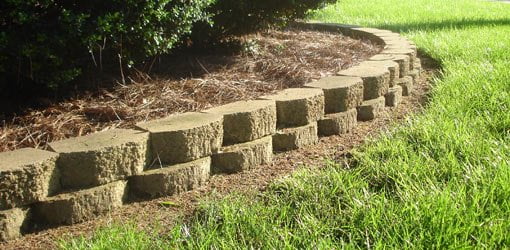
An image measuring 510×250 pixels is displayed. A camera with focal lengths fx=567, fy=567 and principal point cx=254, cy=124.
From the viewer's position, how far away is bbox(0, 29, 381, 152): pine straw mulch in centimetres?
294

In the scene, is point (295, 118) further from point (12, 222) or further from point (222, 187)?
point (12, 222)

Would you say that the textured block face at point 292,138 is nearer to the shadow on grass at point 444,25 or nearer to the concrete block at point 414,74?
the concrete block at point 414,74

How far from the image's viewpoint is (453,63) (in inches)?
216

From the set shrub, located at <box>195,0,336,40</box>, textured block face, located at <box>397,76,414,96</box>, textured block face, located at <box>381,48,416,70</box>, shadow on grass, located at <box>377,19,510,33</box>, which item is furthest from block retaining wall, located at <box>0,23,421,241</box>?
shadow on grass, located at <box>377,19,510,33</box>

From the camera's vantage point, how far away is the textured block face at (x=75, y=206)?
2.50 m

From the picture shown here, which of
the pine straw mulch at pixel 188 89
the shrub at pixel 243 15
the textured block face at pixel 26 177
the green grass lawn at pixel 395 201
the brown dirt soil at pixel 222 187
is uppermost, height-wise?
the shrub at pixel 243 15

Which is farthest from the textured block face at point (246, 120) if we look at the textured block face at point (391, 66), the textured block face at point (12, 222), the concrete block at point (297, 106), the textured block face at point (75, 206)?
the textured block face at point (391, 66)

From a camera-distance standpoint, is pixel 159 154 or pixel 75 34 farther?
pixel 75 34

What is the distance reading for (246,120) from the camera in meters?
3.09

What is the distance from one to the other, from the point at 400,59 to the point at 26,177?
10.7 ft

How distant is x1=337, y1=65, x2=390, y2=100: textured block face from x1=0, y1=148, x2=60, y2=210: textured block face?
7.34 feet

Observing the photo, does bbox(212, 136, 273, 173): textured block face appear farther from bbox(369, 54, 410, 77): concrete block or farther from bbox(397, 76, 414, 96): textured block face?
bbox(397, 76, 414, 96): textured block face

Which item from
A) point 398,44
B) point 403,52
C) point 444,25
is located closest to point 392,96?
point 403,52

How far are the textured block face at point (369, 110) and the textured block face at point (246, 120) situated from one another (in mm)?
967
